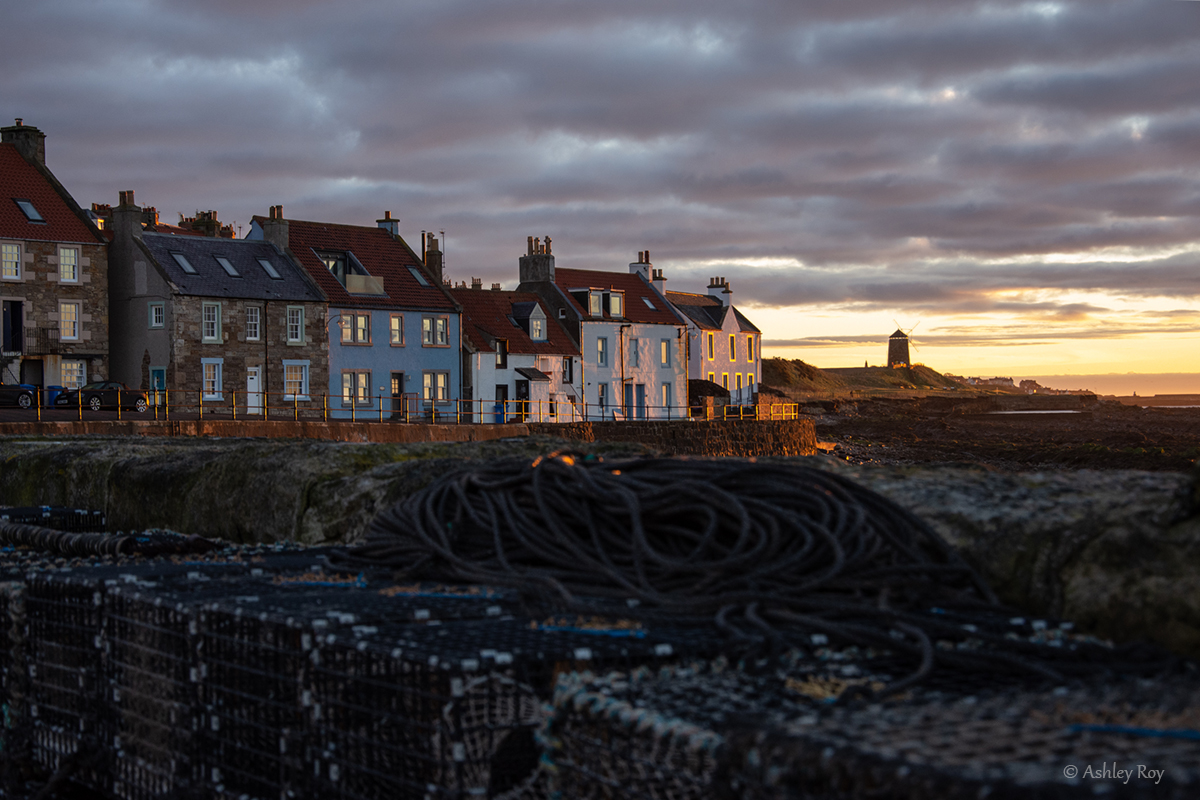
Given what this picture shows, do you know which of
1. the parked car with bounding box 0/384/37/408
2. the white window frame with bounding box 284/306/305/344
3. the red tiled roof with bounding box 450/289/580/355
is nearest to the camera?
the parked car with bounding box 0/384/37/408

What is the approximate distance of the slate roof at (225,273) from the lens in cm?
4491

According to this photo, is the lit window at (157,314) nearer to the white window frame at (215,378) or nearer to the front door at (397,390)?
the white window frame at (215,378)

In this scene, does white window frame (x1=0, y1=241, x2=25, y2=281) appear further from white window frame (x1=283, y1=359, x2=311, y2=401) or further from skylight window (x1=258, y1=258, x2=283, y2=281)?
white window frame (x1=283, y1=359, x2=311, y2=401)

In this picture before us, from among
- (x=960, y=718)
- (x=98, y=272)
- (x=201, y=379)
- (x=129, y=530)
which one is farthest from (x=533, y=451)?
(x=98, y=272)

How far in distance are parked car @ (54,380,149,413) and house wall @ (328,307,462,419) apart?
31.4 ft

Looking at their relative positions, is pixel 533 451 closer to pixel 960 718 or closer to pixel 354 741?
pixel 354 741

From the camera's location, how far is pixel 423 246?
56.8 meters

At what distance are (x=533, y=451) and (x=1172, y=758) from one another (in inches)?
245

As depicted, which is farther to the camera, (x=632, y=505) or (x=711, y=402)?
(x=711, y=402)

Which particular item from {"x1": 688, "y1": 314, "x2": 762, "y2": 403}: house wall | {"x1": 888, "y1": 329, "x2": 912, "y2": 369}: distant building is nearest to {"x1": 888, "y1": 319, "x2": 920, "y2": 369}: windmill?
{"x1": 888, "y1": 329, "x2": 912, "y2": 369}: distant building

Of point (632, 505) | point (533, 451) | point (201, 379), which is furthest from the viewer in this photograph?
point (201, 379)

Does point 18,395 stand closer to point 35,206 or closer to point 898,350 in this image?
point 35,206

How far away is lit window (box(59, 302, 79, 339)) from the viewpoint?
44562 millimetres

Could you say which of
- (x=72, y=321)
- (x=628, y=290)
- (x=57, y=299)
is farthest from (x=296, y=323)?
(x=628, y=290)
